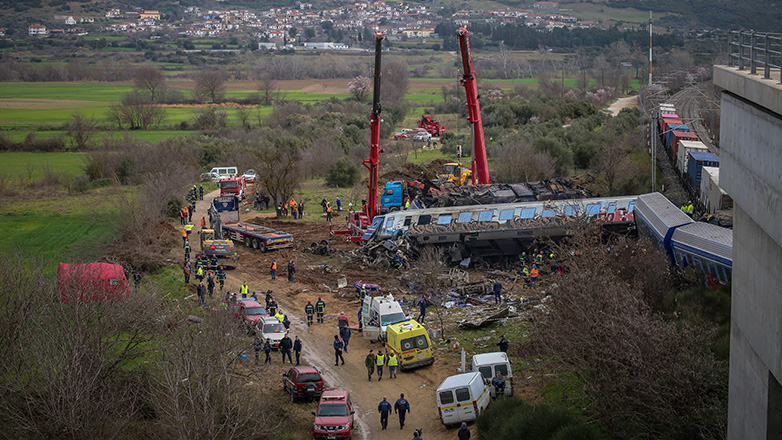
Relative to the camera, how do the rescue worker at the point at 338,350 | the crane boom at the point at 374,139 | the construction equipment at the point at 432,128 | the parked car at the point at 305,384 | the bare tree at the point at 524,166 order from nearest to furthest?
the parked car at the point at 305,384 < the rescue worker at the point at 338,350 < the crane boom at the point at 374,139 < the bare tree at the point at 524,166 < the construction equipment at the point at 432,128

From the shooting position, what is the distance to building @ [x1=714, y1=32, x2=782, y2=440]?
11477 millimetres

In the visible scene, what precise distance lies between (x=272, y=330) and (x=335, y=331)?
2.94 metres

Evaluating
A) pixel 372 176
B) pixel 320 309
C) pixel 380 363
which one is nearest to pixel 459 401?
pixel 380 363

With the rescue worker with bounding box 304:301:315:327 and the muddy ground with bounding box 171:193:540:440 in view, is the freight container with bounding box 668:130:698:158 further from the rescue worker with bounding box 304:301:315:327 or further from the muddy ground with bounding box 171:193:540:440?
the rescue worker with bounding box 304:301:315:327

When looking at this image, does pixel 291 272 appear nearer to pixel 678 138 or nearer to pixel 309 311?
pixel 309 311

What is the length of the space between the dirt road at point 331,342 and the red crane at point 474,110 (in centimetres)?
947

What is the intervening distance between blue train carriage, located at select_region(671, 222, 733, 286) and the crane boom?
53.3 ft

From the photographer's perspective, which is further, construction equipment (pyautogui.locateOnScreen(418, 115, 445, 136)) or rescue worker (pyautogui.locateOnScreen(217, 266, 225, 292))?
construction equipment (pyautogui.locateOnScreen(418, 115, 445, 136))

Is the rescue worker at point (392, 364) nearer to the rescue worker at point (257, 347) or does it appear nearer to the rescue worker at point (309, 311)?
the rescue worker at point (257, 347)

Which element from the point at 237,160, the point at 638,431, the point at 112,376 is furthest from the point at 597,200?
the point at 237,160

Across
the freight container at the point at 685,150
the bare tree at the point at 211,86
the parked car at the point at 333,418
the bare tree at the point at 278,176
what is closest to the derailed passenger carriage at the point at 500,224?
the freight container at the point at 685,150

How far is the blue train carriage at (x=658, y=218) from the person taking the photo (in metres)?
28.8

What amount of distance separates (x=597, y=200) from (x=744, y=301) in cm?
2491

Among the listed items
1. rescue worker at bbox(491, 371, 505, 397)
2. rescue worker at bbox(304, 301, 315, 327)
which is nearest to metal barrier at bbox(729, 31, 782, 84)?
rescue worker at bbox(491, 371, 505, 397)
